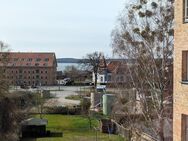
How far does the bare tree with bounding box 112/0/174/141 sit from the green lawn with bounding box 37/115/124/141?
10603 mm

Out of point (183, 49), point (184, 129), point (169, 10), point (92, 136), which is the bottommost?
point (92, 136)

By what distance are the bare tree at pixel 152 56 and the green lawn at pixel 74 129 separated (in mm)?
10603

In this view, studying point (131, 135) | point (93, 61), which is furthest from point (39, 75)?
point (131, 135)

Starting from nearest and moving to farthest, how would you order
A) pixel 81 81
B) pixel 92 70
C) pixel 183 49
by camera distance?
1. pixel 183 49
2. pixel 92 70
3. pixel 81 81

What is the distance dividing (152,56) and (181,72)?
15798mm

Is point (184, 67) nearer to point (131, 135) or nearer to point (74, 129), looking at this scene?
point (131, 135)

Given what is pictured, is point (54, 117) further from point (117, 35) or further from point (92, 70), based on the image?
point (92, 70)

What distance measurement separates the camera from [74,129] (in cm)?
5603

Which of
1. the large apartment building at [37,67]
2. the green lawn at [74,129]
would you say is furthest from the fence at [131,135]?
the large apartment building at [37,67]

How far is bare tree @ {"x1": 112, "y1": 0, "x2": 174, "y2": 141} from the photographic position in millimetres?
35531

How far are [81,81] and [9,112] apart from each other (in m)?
88.6

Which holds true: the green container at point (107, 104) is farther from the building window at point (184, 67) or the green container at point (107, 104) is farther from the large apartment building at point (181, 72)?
the building window at point (184, 67)

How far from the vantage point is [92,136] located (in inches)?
1996

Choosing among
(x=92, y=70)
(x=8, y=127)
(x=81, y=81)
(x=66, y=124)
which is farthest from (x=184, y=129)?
(x=81, y=81)
